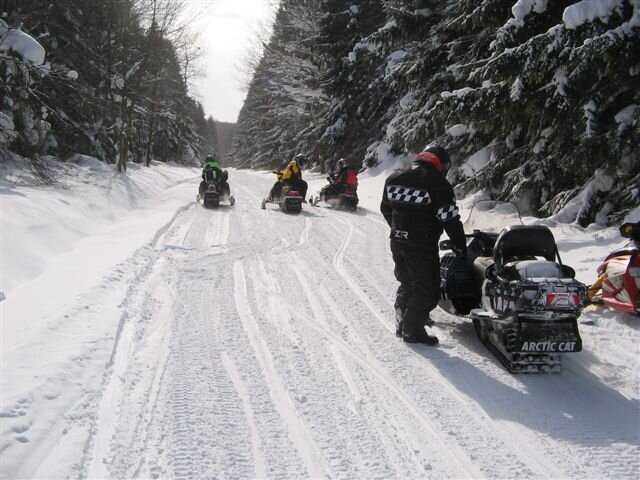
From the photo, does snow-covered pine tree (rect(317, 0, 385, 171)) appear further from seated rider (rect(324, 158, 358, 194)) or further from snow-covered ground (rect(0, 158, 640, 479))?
snow-covered ground (rect(0, 158, 640, 479))

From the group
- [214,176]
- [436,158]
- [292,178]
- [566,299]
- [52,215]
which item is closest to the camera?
[566,299]

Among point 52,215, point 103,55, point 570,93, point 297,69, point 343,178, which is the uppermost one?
point 297,69

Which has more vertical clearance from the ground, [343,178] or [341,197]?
[343,178]

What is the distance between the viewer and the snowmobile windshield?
30.2 ft

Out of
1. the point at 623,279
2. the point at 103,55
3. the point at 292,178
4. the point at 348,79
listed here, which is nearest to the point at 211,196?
the point at 292,178

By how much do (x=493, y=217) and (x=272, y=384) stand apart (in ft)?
23.0

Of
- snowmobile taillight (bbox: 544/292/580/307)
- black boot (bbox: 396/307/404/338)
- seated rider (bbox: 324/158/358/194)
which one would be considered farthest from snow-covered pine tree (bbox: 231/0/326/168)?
snowmobile taillight (bbox: 544/292/580/307)

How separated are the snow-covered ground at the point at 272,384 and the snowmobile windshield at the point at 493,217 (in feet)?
6.43

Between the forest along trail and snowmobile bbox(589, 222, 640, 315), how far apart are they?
1.32 meters

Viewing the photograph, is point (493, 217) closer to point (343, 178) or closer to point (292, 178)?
point (343, 178)

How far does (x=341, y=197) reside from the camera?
44.7ft

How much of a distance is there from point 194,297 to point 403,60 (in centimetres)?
1147

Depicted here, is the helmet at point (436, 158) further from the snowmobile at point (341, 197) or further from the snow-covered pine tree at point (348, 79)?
the snow-covered pine tree at point (348, 79)

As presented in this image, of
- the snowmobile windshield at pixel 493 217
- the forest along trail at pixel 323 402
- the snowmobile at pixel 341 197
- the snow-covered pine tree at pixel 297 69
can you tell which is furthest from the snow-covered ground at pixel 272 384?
the snow-covered pine tree at pixel 297 69
